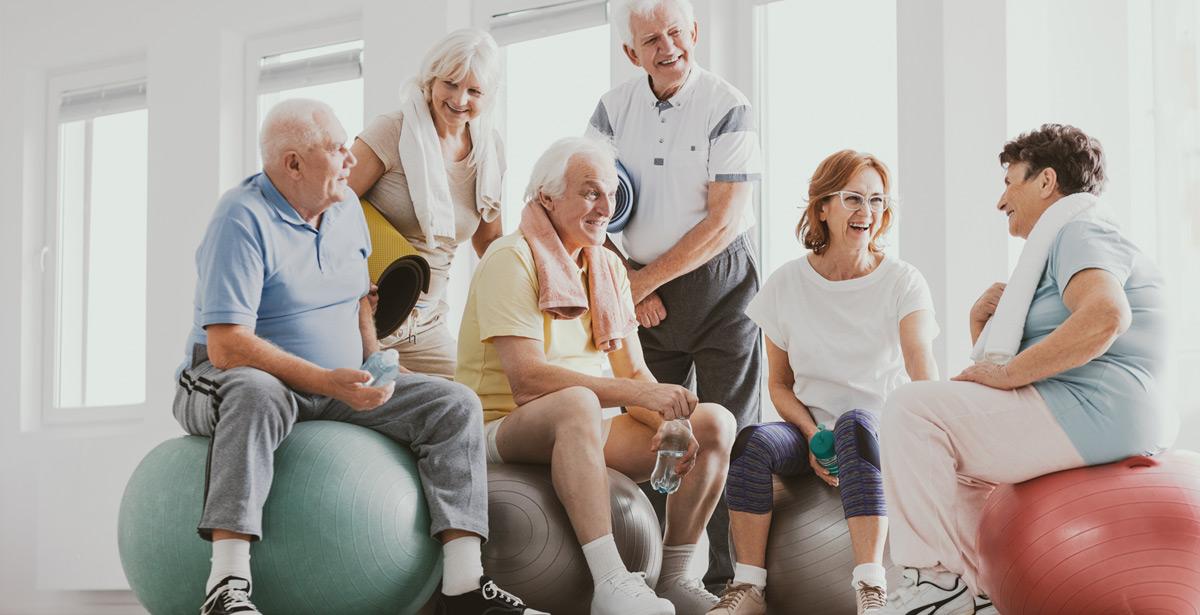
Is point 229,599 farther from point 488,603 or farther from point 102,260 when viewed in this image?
point 102,260

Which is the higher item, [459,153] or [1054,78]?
[1054,78]

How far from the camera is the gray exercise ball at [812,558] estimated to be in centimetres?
281

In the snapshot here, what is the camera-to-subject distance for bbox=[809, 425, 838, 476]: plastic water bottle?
2.86 m

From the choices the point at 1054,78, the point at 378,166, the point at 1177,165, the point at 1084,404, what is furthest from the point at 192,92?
the point at 1084,404

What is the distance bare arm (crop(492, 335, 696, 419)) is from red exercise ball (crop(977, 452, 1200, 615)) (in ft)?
2.56

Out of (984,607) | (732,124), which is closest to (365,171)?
(732,124)

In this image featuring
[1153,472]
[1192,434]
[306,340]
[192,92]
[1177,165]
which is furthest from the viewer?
[192,92]

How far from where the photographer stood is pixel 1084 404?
7.98 feet

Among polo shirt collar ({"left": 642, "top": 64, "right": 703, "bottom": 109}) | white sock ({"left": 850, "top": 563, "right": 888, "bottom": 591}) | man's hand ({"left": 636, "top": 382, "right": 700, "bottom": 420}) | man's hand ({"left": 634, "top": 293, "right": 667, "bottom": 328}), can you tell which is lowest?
white sock ({"left": 850, "top": 563, "right": 888, "bottom": 591})

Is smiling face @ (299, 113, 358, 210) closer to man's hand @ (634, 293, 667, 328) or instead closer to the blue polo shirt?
the blue polo shirt

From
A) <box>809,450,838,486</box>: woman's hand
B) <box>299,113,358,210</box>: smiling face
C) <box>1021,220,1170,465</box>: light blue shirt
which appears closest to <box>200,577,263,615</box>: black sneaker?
<box>299,113,358,210</box>: smiling face

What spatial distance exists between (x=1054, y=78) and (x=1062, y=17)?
0.68ft

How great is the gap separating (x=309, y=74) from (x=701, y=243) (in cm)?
310

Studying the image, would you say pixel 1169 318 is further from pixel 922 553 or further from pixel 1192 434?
pixel 1192 434
